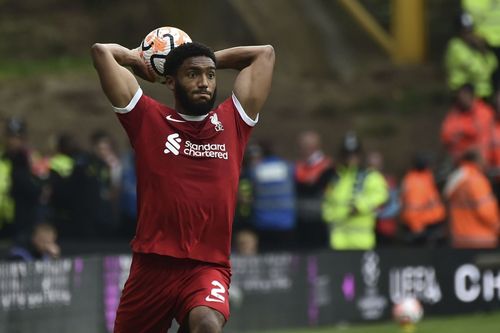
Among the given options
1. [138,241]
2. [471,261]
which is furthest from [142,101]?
[471,261]

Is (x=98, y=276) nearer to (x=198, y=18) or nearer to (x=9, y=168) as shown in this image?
(x=9, y=168)

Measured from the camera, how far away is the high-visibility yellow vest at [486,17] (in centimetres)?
1959

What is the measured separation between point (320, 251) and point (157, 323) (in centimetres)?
768

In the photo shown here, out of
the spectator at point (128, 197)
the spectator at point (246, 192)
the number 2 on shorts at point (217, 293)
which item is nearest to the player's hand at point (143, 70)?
the number 2 on shorts at point (217, 293)

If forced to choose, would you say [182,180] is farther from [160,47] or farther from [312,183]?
[312,183]

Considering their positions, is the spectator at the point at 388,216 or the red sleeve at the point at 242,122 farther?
the spectator at the point at 388,216

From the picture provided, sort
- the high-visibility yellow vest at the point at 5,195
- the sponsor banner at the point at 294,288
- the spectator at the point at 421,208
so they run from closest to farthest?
the sponsor banner at the point at 294,288 → the high-visibility yellow vest at the point at 5,195 → the spectator at the point at 421,208

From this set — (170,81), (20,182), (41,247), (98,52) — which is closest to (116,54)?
(98,52)

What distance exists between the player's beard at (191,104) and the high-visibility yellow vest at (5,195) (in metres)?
7.26

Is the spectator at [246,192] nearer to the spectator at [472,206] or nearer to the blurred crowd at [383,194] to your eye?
the blurred crowd at [383,194]

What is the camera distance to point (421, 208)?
57.4 ft

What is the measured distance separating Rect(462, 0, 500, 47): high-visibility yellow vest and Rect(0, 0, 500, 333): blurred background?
24 mm

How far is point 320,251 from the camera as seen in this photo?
1582cm

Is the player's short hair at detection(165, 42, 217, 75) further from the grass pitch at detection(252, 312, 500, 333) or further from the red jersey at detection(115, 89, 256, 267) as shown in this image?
the grass pitch at detection(252, 312, 500, 333)
